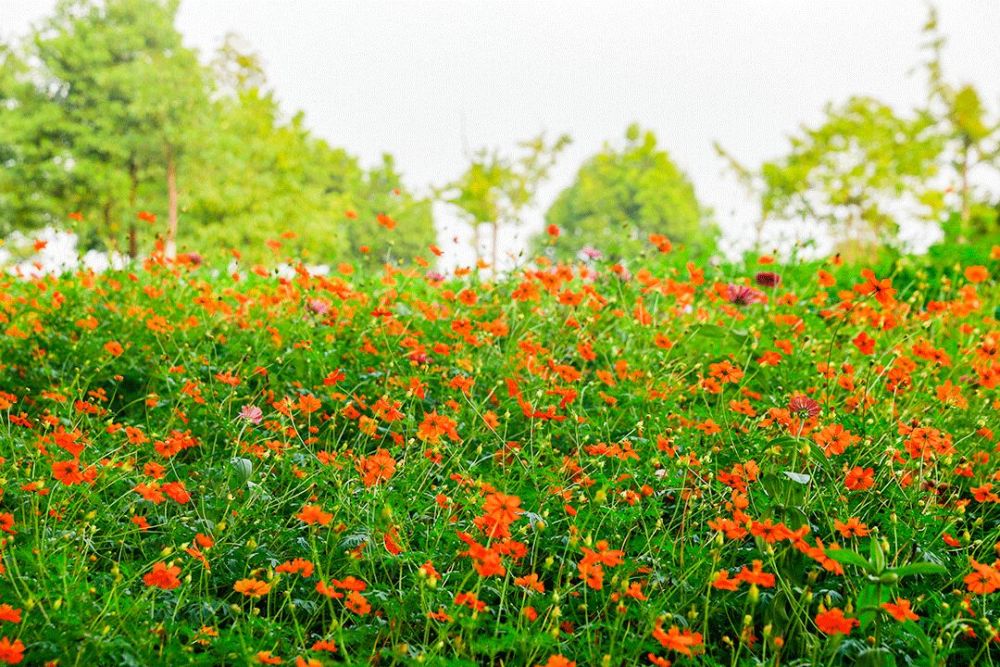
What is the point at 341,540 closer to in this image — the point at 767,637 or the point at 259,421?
the point at 259,421

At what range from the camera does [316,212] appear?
68.3ft

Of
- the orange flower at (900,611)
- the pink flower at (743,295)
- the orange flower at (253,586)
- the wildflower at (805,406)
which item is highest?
the pink flower at (743,295)

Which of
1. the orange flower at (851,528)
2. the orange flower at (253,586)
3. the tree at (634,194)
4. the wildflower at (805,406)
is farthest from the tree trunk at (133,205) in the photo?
the orange flower at (851,528)

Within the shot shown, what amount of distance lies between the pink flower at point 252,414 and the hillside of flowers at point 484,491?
5 centimetres

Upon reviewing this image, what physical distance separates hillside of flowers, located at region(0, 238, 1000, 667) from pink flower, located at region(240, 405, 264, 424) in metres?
0.05

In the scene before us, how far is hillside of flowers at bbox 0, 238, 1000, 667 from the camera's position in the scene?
6.18 feet

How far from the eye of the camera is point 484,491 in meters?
2.46

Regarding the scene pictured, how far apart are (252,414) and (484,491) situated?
837 mm

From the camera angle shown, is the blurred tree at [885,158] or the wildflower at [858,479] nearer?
the wildflower at [858,479]

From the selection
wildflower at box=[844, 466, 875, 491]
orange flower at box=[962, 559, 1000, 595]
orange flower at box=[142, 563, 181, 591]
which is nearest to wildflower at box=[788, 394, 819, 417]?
wildflower at box=[844, 466, 875, 491]

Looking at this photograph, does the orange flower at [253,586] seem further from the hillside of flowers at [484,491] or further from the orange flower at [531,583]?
the orange flower at [531,583]

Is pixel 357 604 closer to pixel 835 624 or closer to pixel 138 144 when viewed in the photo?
pixel 835 624

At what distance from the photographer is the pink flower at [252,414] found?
2693 mm

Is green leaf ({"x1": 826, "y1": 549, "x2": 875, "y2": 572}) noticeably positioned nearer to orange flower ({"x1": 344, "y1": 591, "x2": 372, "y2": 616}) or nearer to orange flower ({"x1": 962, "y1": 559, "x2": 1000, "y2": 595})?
orange flower ({"x1": 962, "y1": 559, "x2": 1000, "y2": 595})
